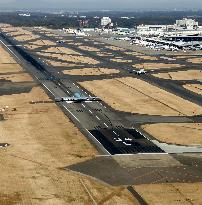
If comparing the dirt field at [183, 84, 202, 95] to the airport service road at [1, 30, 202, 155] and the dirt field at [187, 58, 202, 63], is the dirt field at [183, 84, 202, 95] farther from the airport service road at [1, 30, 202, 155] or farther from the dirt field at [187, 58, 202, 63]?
the dirt field at [187, 58, 202, 63]

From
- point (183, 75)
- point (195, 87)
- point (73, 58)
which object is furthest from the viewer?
point (73, 58)

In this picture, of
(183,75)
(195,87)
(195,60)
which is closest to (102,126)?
(195,87)

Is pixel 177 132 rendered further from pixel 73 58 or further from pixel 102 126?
pixel 73 58

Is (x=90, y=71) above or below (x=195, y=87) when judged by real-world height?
below

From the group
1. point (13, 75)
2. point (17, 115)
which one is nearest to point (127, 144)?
point (17, 115)

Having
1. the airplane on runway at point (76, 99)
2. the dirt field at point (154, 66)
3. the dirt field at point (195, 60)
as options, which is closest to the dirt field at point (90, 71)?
the dirt field at point (154, 66)

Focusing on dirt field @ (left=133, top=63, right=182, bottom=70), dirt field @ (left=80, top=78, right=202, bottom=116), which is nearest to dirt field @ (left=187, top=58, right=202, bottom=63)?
dirt field @ (left=133, top=63, right=182, bottom=70)
